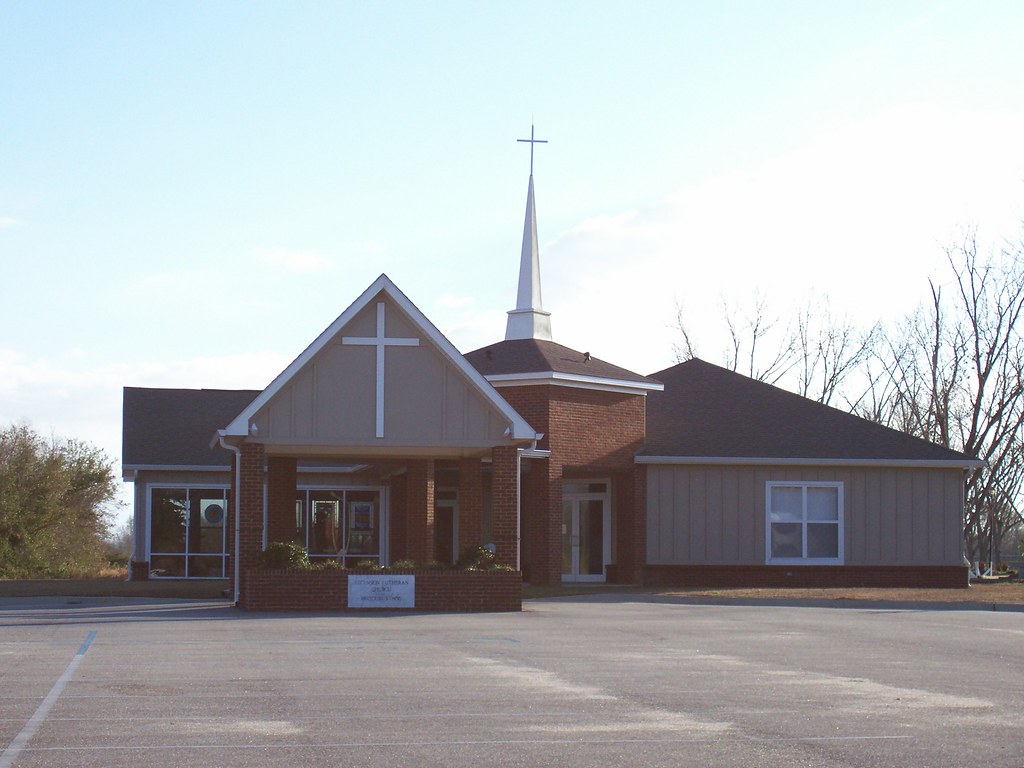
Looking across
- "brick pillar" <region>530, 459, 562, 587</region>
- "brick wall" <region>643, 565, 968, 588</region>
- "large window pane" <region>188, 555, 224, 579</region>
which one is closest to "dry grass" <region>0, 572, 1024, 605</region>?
"brick pillar" <region>530, 459, 562, 587</region>

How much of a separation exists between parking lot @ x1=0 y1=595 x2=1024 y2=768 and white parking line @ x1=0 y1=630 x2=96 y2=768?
3 cm

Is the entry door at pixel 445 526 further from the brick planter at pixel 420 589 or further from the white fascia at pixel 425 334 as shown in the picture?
the brick planter at pixel 420 589

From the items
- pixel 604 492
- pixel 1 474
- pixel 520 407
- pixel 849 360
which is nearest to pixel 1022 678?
pixel 520 407

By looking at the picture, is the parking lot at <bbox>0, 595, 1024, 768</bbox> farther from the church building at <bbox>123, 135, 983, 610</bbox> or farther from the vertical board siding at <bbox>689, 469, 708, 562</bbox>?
the vertical board siding at <bbox>689, 469, 708, 562</bbox>

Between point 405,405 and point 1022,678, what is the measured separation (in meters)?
12.8

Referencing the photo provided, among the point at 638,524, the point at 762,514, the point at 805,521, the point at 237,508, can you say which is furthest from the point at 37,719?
the point at 805,521

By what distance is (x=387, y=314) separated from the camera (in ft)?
77.4

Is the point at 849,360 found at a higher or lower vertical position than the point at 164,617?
higher

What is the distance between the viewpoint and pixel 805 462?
100 feet

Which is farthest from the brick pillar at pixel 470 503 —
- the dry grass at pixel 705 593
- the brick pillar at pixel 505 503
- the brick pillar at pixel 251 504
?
the brick pillar at pixel 251 504

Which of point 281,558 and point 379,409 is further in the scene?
point 379,409

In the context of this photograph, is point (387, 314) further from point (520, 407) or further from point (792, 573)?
point (792, 573)

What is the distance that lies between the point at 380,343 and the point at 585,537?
35.5 ft

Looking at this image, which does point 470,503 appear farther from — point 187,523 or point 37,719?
point 37,719
